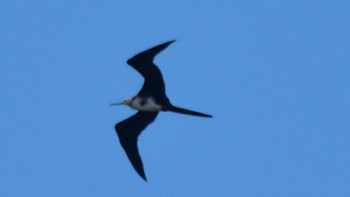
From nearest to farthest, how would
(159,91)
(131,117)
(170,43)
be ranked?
(170,43) → (159,91) → (131,117)

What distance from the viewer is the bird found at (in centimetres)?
1920

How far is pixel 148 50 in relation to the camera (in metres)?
19.0

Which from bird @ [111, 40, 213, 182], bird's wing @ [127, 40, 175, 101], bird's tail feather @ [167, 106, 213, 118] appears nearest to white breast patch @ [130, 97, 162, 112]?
bird @ [111, 40, 213, 182]

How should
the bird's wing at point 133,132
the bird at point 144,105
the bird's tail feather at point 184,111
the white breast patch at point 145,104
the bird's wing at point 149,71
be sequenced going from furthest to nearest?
the bird's wing at point 133,132 → the white breast patch at point 145,104 → the bird's tail feather at point 184,111 → the bird at point 144,105 → the bird's wing at point 149,71

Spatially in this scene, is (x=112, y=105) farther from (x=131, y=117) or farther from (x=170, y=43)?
(x=170, y=43)

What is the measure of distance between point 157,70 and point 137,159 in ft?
7.77

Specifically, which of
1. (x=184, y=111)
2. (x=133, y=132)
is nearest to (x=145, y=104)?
(x=184, y=111)

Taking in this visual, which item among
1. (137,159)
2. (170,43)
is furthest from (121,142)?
(170,43)

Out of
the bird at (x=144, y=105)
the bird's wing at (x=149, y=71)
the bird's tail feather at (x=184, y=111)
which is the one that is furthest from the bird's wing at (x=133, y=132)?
the bird's tail feather at (x=184, y=111)

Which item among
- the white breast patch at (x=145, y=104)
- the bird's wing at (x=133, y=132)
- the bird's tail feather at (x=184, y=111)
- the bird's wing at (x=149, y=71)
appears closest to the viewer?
the bird's wing at (x=149, y=71)

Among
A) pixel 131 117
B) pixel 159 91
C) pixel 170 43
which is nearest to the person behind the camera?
pixel 170 43

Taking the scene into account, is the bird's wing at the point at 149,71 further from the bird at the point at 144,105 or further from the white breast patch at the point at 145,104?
the white breast patch at the point at 145,104

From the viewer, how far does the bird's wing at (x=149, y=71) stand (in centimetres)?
1906

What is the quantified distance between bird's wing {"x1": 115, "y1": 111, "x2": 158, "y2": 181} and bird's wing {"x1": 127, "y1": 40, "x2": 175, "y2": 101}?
38.6 inches
